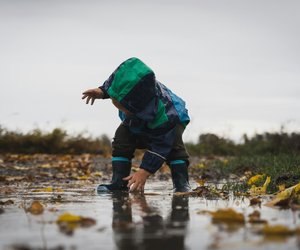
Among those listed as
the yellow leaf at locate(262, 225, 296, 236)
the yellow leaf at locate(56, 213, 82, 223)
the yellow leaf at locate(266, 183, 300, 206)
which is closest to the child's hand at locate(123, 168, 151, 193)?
the yellow leaf at locate(266, 183, 300, 206)

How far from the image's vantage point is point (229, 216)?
2.21 meters

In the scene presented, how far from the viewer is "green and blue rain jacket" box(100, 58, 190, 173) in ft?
13.3

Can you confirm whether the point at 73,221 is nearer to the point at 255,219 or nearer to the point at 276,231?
the point at 255,219

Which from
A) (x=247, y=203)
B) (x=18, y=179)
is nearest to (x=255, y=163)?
(x=18, y=179)

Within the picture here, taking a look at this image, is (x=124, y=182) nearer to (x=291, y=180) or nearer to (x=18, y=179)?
(x=291, y=180)

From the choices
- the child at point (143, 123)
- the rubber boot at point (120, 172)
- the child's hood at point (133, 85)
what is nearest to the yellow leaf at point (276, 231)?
the child at point (143, 123)

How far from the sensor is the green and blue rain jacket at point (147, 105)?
4.05 metres

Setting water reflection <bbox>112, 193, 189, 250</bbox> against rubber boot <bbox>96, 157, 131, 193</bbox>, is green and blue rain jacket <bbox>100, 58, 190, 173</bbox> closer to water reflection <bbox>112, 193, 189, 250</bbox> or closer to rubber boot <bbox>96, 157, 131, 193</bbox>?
rubber boot <bbox>96, 157, 131, 193</bbox>

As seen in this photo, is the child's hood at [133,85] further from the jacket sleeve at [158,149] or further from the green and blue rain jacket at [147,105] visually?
the jacket sleeve at [158,149]

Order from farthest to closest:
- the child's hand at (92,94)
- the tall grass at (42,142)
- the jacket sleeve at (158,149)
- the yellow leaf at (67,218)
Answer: the tall grass at (42,142) → the child's hand at (92,94) → the jacket sleeve at (158,149) → the yellow leaf at (67,218)

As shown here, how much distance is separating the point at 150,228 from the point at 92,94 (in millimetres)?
2376

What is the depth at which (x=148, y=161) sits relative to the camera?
4.22 m

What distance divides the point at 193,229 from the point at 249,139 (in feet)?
54.7

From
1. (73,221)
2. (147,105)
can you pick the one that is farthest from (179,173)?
(73,221)
